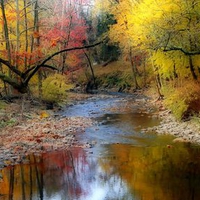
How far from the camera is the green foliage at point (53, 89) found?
24828mm

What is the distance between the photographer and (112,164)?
11.0 m

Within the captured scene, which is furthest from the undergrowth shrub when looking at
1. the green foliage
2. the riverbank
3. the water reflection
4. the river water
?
the green foliage

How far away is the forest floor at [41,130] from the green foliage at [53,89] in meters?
2.37

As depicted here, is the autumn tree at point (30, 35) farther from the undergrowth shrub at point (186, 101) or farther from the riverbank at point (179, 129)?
the undergrowth shrub at point (186, 101)

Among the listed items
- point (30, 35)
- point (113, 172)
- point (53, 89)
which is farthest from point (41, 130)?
point (30, 35)

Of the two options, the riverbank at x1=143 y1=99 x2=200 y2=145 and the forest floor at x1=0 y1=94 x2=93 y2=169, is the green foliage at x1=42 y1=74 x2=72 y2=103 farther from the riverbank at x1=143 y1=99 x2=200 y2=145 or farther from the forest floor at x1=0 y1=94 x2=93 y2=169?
the riverbank at x1=143 y1=99 x2=200 y2=145

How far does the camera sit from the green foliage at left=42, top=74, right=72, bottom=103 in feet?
81.5

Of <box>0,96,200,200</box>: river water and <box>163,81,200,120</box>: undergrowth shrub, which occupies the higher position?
<box>163,81,200,120</box>: undergrowth shrub

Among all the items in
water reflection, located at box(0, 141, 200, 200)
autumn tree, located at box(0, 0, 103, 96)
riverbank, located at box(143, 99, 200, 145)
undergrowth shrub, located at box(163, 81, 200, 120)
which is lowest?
water reflection, located at box(0, 141, 200, 200)

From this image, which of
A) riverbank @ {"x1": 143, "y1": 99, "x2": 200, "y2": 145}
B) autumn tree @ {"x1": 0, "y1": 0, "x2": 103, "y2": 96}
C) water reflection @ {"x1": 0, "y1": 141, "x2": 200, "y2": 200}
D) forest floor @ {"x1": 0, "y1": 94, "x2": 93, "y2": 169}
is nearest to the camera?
water reflection @ {"x1": 0, "y1": 141, "x2": 200, "y2": 200}

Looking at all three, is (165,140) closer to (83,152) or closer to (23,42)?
(83,152)

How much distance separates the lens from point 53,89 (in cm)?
2503

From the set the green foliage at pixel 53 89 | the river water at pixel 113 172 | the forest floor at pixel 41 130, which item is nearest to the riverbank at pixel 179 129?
the forest floor at pixel 41 130

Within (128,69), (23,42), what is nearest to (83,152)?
(23,42)
